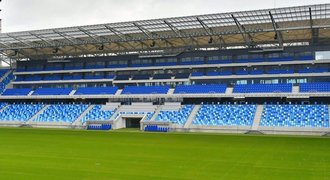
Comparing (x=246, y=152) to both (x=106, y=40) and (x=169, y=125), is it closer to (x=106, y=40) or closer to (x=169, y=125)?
(x=169, y=125)

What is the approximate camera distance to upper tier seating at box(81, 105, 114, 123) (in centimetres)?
4770

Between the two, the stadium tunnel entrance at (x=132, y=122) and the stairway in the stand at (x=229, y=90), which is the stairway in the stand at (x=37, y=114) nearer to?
the stadium tunnel entrance at (x=132, y=122)

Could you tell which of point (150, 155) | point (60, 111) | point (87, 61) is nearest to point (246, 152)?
point (150, 155)

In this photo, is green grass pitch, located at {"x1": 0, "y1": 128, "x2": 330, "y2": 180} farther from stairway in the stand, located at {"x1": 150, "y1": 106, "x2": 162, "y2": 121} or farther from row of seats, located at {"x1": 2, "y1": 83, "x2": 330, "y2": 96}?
stairway in the stand, located at {"x1": 150, "y1": 106, "x2": 162, "y2": 121}

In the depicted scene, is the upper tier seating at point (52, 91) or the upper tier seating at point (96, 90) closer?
the upper tier seating at point (96, 90)

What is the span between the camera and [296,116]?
39281 millimetres

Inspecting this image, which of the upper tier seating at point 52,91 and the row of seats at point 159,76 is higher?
the row of seats at point 159,76

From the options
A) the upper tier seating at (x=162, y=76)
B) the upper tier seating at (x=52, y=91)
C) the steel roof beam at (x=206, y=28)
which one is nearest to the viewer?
the steel roof beam at (x=206, y=28)

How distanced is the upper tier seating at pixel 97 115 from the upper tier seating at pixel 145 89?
4.01m

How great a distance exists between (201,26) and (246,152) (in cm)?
2107

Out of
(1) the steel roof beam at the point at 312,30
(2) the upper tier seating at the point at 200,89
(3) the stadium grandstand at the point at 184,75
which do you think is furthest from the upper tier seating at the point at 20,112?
(1) the steel roof beam at the point at 312,30

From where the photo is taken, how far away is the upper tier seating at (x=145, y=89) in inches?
1939

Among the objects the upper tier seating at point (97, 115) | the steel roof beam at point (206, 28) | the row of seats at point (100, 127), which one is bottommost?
the row of seats at point (100, 127)

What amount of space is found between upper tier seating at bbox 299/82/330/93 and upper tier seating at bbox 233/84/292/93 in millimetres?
1450
